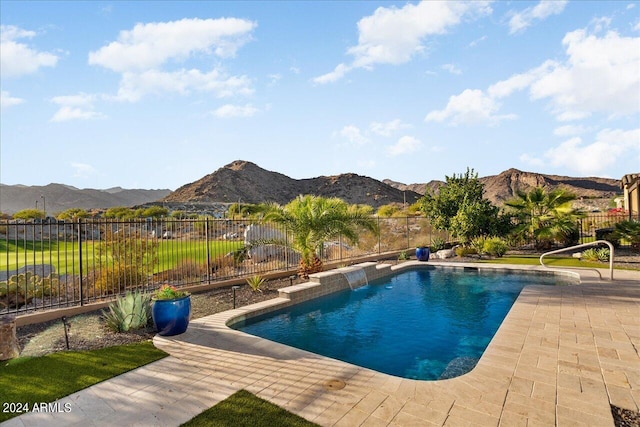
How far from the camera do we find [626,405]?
3645 millimetres

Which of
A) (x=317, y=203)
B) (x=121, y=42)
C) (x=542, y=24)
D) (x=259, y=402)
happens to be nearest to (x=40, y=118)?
(x=121, y=42)

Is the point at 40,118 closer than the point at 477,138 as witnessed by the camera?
Yes

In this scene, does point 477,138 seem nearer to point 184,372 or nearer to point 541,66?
point 541,66

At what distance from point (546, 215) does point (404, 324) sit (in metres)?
13.8

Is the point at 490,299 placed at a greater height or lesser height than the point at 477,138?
lesser

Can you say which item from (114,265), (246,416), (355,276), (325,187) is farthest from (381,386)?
(325,187)

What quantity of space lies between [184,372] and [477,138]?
67.6 feet

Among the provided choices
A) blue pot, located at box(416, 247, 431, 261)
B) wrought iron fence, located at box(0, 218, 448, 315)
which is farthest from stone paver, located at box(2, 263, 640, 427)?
blue pot, located at box(416, 247, 431, 261)

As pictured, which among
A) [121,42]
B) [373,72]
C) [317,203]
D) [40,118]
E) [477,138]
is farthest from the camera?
[477,138]

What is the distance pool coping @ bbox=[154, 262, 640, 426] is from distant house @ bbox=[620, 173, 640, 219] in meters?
19.7

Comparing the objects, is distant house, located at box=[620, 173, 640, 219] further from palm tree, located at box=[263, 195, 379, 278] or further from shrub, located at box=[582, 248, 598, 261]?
palm tree, located at box=[263, 195, 379, 278]

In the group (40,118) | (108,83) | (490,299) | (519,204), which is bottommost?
(490,299)

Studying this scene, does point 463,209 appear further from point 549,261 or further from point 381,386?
point 381,386

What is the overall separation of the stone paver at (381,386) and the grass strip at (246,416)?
0.11 m
